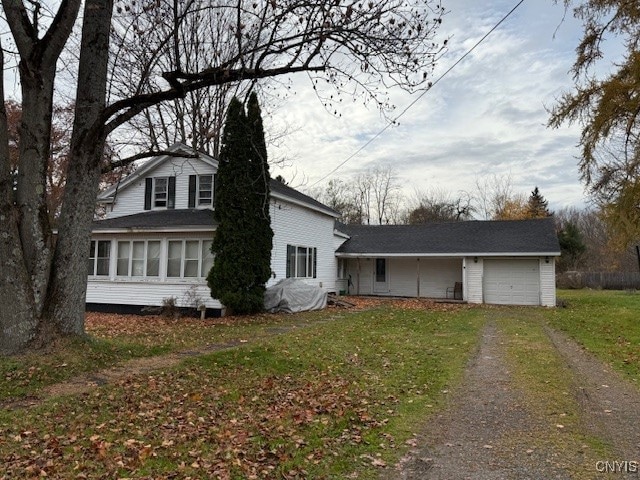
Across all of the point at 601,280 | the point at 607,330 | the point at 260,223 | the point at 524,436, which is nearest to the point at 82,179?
the point at 524,436

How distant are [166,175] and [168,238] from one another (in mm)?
3341

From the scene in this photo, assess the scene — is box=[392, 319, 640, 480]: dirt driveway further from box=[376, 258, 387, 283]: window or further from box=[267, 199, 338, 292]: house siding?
box=[376, 258, 387, 283]: window

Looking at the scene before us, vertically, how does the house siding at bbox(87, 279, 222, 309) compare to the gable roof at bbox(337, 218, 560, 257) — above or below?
below

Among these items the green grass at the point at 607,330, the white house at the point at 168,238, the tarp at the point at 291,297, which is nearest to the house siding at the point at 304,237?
the white house at the point at 168,238

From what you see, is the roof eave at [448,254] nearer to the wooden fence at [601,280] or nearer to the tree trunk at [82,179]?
the tree trunk at [82,179]

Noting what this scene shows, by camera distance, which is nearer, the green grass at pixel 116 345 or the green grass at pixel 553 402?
the green grass at pixel 553 402

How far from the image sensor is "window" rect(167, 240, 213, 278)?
1619 centimetres

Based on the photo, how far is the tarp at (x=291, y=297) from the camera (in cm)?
1653

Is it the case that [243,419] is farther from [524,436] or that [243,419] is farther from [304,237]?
[304,237]

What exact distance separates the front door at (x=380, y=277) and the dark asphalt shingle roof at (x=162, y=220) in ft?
39.2

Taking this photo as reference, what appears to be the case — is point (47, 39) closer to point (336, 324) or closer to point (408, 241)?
point (336, 324)

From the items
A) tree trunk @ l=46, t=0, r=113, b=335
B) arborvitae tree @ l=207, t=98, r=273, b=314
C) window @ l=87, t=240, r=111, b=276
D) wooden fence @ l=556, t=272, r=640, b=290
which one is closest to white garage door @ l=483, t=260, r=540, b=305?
arborvitae tree @ l=207, t=98, r=273, b=314

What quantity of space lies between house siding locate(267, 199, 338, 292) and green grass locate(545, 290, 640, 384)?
9.55m

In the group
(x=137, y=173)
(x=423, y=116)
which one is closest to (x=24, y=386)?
(x=423, y=116)
